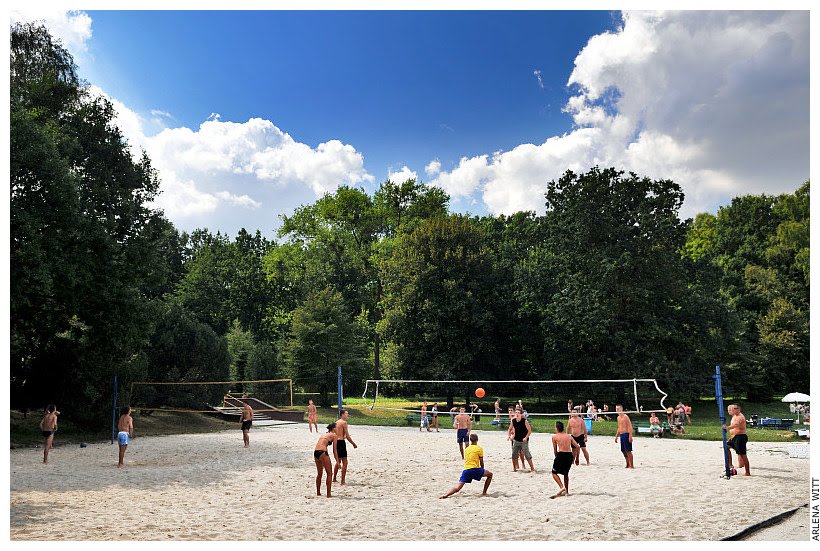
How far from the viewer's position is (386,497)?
13133mm

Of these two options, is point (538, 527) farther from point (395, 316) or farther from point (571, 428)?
point (395, 316)

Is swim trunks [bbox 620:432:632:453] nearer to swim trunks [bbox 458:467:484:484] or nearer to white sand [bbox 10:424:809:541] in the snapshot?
white sand [bbox 10:424:809:541]

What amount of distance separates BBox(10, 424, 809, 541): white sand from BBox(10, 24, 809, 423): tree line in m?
5.08

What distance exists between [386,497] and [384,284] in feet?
112

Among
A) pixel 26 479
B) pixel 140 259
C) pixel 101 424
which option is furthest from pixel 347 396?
pixel 26 479

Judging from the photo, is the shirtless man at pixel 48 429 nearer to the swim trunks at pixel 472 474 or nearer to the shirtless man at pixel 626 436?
the swim trunks at pixel 472 474

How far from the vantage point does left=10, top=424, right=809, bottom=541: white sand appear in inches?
403

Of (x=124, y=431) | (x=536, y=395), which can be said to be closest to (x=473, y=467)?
(x=124, y=431)

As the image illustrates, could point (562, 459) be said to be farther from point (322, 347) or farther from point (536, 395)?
point (322, 347)

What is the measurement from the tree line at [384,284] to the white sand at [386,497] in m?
5.08

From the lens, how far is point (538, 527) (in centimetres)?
1038

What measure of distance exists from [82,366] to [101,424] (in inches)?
102

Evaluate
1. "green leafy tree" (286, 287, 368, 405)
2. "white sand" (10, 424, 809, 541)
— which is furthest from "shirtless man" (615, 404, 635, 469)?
"green leafy tree" (286, 287, 368, 405)

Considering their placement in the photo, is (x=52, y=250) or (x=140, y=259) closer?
(x=52, y=250)
